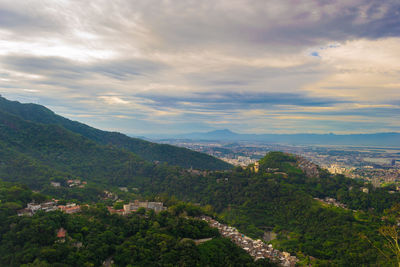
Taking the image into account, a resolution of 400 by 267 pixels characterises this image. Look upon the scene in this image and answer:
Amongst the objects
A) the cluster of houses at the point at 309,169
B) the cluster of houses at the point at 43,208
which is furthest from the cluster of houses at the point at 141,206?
the cluster of houses at the point at 309,169

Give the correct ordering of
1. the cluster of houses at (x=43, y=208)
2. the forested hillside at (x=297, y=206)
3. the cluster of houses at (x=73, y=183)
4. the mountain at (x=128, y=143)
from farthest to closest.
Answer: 1. the mountain at (x=128, y=143)
2. the cluster of houses at (x=73, y=183)
3. the forested hillside at (x=297, y=206)
4. the cluster of houses at (x=43, y=208)

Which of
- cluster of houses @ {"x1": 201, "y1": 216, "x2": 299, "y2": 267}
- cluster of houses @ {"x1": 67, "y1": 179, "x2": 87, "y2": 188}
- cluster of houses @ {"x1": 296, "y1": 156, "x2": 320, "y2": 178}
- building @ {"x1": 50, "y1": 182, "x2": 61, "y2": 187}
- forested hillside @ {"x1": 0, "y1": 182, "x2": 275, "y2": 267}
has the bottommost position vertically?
cluster of houses @ {"x1": 67, "y1": 179, "x2": 87, "y2": 188}

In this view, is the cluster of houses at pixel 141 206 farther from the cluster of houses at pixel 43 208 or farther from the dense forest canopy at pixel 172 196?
the cluster of houses at pixel 43 208

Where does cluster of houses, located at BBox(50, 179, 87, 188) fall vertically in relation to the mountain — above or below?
below

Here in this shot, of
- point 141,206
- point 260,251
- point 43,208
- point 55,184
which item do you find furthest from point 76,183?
point 260,251

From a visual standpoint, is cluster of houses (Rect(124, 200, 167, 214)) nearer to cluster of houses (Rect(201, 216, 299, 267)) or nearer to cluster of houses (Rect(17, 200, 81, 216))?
cluster of houses (Rect(17, 200, 81, 216))

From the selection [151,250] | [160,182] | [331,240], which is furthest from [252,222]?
[160,182]

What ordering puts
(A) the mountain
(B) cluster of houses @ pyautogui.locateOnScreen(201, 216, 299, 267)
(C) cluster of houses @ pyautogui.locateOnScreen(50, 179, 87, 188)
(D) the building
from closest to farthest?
(B) cluster of houses @ pyautogui.locateOnScreen(201, 216, 299, 267) → (D) the building → (C) cluster of houses @ pyautogui.locateOnScreen(50, 179, 87, 188) → (A) the mountain

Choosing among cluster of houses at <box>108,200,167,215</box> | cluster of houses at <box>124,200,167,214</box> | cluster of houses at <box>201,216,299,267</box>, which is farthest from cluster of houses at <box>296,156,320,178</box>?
cluster of houses at <box>108,200,167,215</box>
